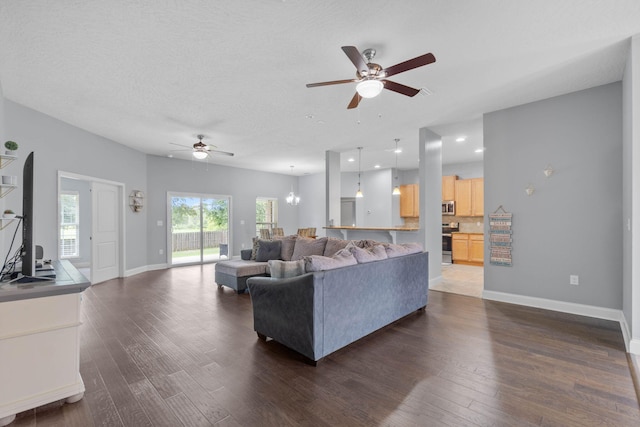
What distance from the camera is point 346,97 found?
3.96 m

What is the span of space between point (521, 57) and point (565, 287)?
312 centimetres

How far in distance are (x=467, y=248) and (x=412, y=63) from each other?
6.62 meters

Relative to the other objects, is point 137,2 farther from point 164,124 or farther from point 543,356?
point 543,356

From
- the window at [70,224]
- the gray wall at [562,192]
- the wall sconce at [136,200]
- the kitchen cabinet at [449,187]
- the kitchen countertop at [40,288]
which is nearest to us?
the kitchen countertop at [40,288]

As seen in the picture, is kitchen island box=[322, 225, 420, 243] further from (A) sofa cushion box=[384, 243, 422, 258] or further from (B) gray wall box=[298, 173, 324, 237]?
(B) gray wall box=[298, 173, 324, 237]

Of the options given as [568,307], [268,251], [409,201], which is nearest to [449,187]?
[409,201]

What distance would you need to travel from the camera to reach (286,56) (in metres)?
2.92

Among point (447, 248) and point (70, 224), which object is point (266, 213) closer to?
point (70, 224)

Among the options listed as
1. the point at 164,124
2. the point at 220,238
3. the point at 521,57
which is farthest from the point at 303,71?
the point at 220,238

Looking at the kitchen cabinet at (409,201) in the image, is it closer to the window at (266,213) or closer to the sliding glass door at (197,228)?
the window at (266,213)

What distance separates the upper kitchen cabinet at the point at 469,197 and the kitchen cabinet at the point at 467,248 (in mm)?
731

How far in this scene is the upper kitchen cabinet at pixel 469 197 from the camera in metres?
7.95

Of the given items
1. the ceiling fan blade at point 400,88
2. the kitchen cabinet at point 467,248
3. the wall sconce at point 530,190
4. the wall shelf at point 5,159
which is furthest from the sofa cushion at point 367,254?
the kitchen cabinet at point 467,248

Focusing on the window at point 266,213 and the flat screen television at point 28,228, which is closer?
the flat screen television at point 28,228
